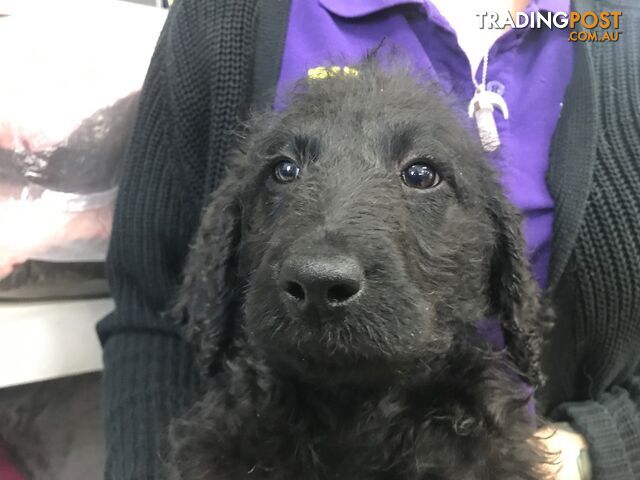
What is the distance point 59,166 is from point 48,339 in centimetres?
44

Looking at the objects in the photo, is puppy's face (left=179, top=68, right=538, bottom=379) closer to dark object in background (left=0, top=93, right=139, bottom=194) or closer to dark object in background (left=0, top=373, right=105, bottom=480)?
dark object in background (left=0, top=93, right=139, bottom=194)

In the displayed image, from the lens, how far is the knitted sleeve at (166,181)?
160cm

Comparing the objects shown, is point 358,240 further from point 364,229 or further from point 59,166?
point 59,166

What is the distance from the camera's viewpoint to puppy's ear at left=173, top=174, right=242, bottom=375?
1.44m

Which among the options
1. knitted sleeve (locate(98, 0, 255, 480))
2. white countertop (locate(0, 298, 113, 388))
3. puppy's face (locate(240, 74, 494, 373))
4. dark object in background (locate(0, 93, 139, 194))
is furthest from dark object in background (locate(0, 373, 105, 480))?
puppy's face (locate(240, 74, 494, 373))

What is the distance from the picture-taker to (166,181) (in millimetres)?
1651

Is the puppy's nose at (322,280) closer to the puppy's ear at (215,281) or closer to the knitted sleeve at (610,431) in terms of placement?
the puppy's ear at (215,281)

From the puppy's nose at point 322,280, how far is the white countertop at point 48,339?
96cm

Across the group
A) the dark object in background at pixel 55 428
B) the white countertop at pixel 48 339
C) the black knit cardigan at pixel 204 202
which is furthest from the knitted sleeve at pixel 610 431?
the dark object in background at pixel 55 428

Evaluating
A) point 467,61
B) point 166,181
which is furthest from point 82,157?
point 467,61

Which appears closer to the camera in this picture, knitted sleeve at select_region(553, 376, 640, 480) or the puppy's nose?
the puppy's nose

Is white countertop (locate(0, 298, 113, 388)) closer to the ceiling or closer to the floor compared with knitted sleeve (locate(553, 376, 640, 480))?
closer to the ceiling

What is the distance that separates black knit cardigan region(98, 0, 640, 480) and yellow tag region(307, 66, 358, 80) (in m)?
0.15

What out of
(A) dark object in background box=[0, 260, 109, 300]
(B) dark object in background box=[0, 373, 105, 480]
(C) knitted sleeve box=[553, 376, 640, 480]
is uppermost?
(A) dark object in background box=[0, 260, 109, 300]
